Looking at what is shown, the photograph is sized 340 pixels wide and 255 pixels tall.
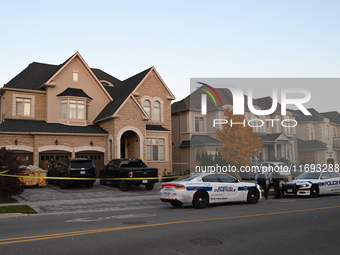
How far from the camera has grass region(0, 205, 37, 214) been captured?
14195 mm

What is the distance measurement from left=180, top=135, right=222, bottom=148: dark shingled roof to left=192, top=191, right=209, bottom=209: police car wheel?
2196 centimetres

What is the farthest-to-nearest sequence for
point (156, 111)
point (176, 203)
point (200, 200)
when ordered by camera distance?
point (156, 111), point (176, 203), point (200, 200)

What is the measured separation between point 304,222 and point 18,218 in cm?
964

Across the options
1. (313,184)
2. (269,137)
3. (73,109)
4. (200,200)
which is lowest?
(200,200)

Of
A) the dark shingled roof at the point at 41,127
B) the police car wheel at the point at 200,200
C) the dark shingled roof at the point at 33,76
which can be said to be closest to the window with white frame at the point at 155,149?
the dark shingled roof at the point at 41,127

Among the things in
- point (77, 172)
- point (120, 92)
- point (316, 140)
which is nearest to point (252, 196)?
point (77, 172)

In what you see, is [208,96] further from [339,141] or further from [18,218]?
[18,218]

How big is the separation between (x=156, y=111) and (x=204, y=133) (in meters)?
7.96

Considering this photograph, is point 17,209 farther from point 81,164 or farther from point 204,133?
point 204,133

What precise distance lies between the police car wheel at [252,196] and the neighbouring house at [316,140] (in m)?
32.7

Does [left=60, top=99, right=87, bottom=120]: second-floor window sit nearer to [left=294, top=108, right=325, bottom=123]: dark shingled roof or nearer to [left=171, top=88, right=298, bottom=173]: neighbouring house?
[left=171, top=88, right=298, bottom=173]: neighbouring house

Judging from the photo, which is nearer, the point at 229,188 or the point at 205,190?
the point at 205,190

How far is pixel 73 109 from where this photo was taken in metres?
30.4

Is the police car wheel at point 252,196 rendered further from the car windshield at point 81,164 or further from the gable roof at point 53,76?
the gable roof at point 53,76
